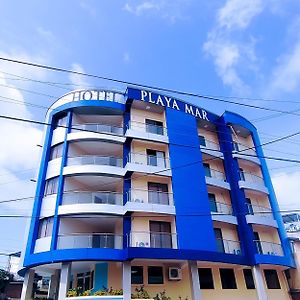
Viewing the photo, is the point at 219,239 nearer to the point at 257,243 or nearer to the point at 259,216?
the point at 257,243

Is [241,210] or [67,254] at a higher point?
[241,210]

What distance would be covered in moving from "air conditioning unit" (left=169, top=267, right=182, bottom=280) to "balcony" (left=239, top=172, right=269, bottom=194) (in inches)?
331

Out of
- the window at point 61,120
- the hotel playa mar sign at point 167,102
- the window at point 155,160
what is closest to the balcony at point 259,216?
the window at point 155,160

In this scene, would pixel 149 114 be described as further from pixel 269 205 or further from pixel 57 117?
pixel 269 205

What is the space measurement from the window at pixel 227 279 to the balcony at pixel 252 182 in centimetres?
634

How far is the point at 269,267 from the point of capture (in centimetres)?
2311

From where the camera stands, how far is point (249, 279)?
22.2m

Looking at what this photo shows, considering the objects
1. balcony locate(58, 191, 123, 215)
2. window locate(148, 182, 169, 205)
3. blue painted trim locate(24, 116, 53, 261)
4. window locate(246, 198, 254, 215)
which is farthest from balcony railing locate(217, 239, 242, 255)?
blue painted trim locate(24, 116, 53, 261)

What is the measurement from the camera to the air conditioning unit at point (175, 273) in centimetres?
1944

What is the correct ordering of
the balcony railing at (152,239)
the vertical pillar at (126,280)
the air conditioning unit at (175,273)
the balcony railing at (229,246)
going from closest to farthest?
1. the vertical pillar at (126,280)
2. the balcony railing at (152,239)
3. the air conditioning unit at (175,273)
4. the balcony railing at (229,246)

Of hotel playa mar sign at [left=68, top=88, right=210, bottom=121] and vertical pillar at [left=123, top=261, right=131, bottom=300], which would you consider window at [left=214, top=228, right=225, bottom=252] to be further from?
hotel playa mar sign at [left=68, top=88, right=210, bottom=121]

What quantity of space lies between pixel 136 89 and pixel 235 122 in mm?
9469

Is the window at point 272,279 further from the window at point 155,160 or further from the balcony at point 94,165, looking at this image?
the balcony at point 94,165

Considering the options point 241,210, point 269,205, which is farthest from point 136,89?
point 269,205
